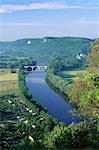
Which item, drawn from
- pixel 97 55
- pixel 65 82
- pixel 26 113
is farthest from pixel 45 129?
pixel 65 82

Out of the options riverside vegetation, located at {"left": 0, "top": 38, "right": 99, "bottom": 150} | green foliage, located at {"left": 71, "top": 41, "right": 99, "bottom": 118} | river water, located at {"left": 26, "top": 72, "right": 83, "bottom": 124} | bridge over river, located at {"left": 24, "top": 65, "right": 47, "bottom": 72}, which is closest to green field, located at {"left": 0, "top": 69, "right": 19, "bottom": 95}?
riverside vegetation, located at {"left": 0, "top": 38, "right": 99, "bottom": 150}

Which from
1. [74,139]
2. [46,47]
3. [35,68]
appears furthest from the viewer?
[46,47]

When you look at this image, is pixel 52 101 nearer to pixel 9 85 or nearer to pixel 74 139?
pixel 9 85

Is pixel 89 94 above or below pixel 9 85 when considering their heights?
above

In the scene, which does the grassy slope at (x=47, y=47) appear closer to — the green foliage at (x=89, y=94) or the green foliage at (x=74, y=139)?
the green foliage at (x=89, y=94)

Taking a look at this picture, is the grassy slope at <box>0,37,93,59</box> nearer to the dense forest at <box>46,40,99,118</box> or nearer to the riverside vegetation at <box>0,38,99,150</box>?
the riverside vegetation at <box>0,38,99,150</box>

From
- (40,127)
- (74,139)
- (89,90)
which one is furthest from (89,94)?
(40,127)

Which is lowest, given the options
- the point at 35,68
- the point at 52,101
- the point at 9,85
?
the point at 52,101

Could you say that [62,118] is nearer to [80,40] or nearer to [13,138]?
[13,138]
